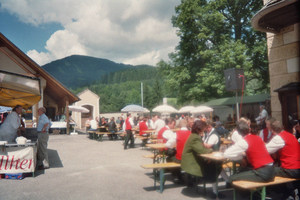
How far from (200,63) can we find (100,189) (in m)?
22.3

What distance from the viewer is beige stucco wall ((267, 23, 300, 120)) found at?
8.33 m

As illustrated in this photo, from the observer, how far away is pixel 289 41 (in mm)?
8508

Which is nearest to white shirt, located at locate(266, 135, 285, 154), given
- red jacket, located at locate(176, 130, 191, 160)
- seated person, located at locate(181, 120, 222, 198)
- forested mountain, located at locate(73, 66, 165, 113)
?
seated person, located at locate(181, 120, 222, 198)

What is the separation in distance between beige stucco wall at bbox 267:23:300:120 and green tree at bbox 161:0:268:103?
13223 mm

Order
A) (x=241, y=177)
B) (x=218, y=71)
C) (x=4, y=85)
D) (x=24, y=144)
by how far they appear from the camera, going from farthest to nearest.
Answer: (x=218, y=71), (x=4, y=85), (x=24, y=144), (x=241, y=177)

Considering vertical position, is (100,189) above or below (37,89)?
below

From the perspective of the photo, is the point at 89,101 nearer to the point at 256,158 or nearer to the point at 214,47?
the point at 214,47

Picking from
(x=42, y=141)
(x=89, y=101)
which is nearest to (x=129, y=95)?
(x=89, y=101)

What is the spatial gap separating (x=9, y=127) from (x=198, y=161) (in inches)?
226

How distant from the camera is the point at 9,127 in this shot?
25.4ft

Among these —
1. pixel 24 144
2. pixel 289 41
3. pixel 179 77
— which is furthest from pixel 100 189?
pixel 179 77

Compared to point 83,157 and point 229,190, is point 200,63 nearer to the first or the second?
point 83,157

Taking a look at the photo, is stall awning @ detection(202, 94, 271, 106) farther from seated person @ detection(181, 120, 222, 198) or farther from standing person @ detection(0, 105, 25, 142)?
standing person @ detection(0, 105, 25, 142)

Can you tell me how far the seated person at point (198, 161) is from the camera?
512 cm
